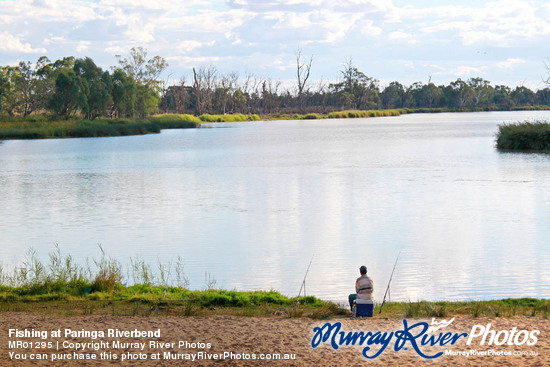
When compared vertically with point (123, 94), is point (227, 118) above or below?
below

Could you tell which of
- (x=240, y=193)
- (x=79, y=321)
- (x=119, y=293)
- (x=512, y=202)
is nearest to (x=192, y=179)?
(x=240, y=193)

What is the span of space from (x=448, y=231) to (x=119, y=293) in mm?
8094

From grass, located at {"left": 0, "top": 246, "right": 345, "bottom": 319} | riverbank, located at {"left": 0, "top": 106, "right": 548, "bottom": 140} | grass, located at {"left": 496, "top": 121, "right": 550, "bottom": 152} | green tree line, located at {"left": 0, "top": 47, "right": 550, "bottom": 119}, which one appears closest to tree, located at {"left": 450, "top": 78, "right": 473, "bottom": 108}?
green tree line, located at {"left": 0, "top": 47, "right": 550, "bottom": 119}

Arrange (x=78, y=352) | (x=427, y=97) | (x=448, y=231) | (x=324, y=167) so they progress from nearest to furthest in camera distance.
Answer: (x=78, y=352)
(x=448, y=231)
(x=324, y=167)
(x=427, y=97)

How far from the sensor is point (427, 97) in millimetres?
150125

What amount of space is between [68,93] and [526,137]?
41.9m

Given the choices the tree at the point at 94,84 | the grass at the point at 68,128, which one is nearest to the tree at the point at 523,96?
the grass at the point at 68,128

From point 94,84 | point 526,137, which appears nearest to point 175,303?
point 526,137

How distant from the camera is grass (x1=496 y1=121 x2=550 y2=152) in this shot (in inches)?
1420

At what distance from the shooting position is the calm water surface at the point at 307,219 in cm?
1148

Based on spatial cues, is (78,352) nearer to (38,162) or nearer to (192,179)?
(192,179)

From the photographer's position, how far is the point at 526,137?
37.1m

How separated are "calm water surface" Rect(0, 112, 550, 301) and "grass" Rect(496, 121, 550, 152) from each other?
216cm

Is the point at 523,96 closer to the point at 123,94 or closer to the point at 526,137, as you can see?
the point at 123,94
